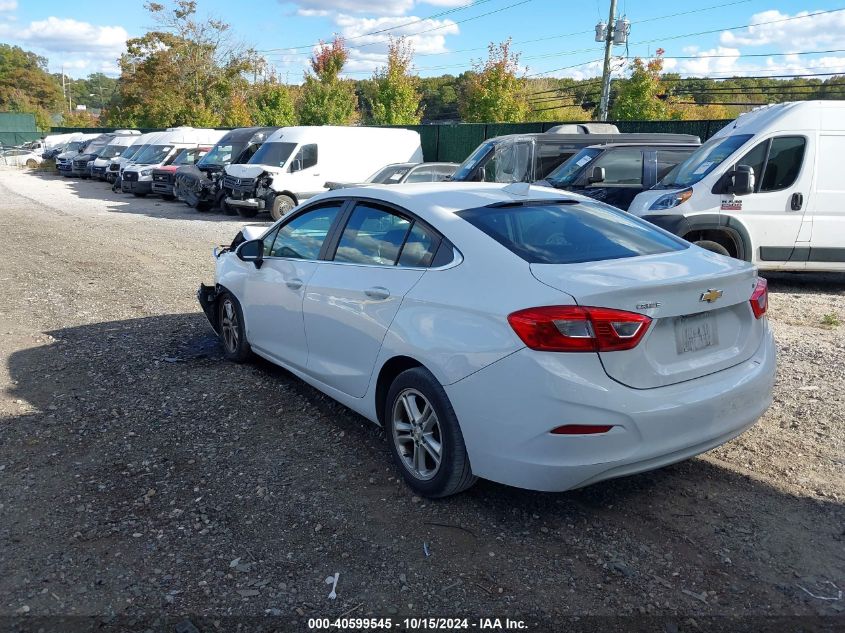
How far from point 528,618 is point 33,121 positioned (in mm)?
83513

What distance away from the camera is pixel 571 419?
10.2 feet

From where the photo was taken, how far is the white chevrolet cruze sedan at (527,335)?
3.13 metres

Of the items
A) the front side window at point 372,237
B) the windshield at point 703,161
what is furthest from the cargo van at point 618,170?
the front side window at point 372,237

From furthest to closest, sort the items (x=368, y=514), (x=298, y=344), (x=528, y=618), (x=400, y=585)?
(x=298, y=344)
(x=368, y=514)
(x=400, y=585)
(x=528, y=618)

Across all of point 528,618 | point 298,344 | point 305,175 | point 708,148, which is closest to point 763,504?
point 528,618

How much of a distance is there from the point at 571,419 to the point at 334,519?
1.36 metres

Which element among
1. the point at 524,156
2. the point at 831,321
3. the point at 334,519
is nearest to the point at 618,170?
the point at 524,156

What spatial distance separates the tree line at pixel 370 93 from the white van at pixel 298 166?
13436 mm

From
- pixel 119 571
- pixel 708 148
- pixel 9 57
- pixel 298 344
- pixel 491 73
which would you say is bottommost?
pixel 119 571

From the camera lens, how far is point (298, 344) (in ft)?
16.1

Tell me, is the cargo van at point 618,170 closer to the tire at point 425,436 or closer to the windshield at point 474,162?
the windshield at point 474,162

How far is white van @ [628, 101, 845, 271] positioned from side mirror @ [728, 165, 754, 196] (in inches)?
0.7

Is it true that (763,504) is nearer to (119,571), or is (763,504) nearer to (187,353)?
(119,571)

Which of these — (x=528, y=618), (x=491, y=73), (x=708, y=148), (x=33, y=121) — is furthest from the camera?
(x=33, y=121)
